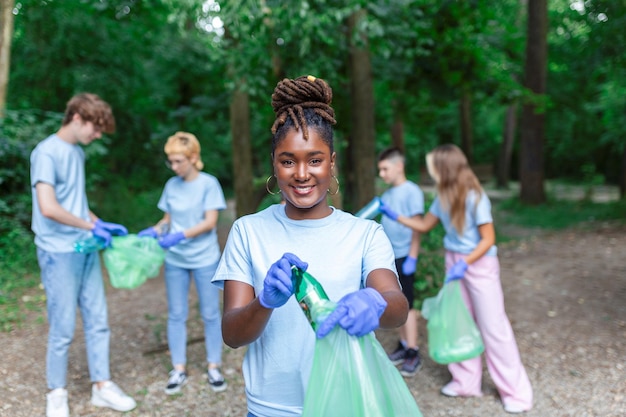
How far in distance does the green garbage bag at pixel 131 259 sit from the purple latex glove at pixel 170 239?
0.12 meters

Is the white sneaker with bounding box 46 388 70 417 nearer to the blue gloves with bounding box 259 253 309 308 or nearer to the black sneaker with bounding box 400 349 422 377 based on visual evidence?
the black sneaker with bounding box 400 349 422 377

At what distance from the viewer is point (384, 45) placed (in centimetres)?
632

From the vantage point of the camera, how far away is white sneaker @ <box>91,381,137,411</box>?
3502 millimetres

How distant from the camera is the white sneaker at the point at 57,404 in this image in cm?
336

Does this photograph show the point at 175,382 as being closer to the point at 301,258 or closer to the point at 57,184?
the point at 57,184

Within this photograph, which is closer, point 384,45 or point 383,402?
point 383,402

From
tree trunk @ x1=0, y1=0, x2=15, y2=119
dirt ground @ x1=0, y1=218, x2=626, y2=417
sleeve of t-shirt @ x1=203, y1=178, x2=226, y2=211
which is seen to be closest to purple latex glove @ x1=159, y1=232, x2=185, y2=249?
sleeve of t-shirt @ x1=203, y1=178, x2=226, y2=211

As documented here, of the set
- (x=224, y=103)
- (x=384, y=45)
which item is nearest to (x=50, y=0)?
(x=224, y=103)

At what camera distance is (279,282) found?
138 cm

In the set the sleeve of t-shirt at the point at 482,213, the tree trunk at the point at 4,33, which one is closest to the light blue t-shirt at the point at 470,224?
the sleeve of t-shirt at the point at 482,213

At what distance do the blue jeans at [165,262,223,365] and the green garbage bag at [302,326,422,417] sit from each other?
2412 mm

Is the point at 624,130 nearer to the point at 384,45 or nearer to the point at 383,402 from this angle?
the point at 384,45

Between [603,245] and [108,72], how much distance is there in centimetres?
848

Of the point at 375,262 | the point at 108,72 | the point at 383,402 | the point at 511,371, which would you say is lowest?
the point at 511,371
